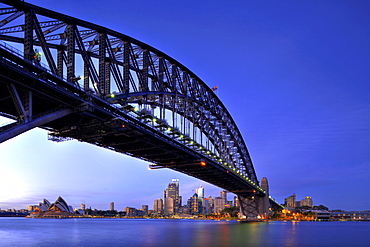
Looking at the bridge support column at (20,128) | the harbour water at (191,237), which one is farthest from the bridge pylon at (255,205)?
the bridge support column at (20,128)

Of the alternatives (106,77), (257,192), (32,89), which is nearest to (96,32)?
(106,77)

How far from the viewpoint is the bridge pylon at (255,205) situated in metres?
133

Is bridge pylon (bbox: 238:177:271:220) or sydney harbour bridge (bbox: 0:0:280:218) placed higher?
sydney harbour bridge (bbox: 0:0:280:218)

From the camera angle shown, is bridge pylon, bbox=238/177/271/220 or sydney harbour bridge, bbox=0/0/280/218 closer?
sydney harbour bridge, bbox=0/0/280/218

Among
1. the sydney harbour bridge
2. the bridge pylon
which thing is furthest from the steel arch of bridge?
the bridge pylon

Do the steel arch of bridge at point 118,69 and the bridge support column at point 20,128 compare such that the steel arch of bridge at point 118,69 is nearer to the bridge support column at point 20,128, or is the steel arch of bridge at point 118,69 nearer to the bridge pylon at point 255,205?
the bridge support column at point 20,128

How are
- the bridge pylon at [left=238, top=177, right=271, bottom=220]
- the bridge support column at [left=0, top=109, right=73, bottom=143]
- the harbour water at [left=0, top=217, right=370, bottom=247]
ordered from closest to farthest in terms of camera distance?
the bridge support column at [left=0, top=109, right=73, bottom=143]
the harbour water at [left=0, top=217, right=370, bottom=247]
the bridge pylon at [left=238, top=177, right=271, bottom=220]

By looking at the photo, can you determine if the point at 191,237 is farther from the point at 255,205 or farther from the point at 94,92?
the point at 255,205

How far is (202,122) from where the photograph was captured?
82.8 metres

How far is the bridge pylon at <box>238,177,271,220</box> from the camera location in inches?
5241

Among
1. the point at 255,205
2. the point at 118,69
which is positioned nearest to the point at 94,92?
the point at 118,69

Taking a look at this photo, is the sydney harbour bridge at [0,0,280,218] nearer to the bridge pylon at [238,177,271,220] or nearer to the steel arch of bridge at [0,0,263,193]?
the steel arch of bridge at [0,0,263,193]

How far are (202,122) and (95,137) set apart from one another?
3717cm

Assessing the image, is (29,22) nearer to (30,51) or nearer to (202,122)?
(30,51)
